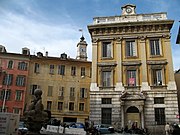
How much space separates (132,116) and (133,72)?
5.74 m

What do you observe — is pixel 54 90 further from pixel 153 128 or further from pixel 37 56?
pixel 153 128

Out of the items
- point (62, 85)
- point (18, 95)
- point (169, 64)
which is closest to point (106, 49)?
point (169, 64)

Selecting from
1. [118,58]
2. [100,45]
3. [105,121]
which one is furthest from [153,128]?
[100,45]

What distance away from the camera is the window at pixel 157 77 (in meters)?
26.9

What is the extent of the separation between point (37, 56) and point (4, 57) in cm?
570

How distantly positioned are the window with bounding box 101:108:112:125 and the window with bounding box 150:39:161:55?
9.73m

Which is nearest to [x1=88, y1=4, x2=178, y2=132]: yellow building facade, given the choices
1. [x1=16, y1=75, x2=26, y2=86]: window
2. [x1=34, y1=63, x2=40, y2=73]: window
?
[x1=34, y1=63, x2=40, y2=73]: window

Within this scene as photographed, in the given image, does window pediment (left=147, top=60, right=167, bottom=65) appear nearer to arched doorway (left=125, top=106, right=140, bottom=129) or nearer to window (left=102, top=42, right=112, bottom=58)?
window (left=102, top=42, right=112, bottom=58)

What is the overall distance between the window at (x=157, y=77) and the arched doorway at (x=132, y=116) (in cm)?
426

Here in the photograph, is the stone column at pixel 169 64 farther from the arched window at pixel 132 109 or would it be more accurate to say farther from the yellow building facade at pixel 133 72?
the arched window at pixel 132 109

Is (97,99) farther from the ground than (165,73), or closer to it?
closer to it

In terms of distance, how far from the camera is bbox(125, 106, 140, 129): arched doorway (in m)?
26.0

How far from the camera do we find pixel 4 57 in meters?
37.4

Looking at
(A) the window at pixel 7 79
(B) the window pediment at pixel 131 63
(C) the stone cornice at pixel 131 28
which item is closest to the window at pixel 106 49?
A: (C) the stone cornice at pixel 131 28
